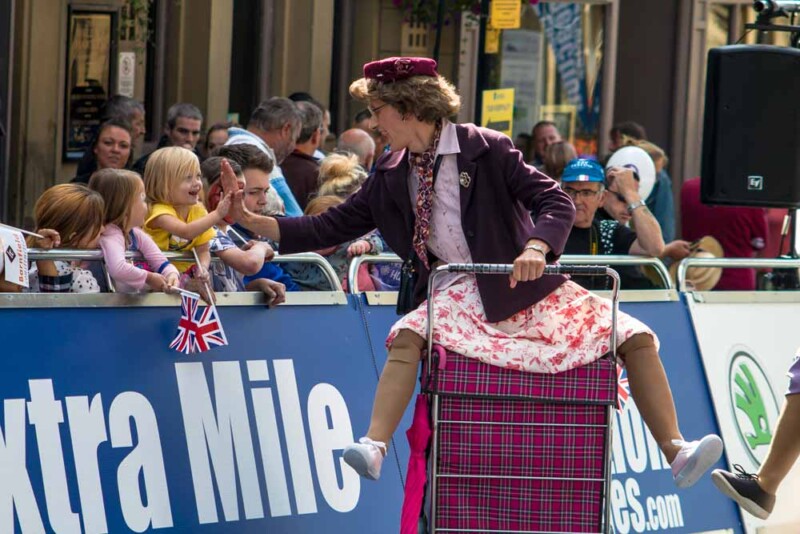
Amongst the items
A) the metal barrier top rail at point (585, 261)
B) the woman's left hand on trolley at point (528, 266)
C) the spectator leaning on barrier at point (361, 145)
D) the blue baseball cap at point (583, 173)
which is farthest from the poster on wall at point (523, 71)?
the woman's left hand on trolley at point (528, 266)

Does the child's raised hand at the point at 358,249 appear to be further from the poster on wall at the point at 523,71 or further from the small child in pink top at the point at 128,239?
the poster on wall at the point at 523,71

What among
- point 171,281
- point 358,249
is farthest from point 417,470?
point 358,249

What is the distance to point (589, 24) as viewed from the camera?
61.1 feet

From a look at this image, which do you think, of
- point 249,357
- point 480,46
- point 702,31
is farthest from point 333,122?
point 249,357

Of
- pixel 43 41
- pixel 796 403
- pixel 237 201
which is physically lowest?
pixel 796 403

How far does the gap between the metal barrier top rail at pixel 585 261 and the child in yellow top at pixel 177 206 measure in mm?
777

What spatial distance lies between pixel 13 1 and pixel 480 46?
6.24 m

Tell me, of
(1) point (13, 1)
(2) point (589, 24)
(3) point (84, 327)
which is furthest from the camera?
(2) point (589, 24)

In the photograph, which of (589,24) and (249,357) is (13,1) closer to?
(249,357)

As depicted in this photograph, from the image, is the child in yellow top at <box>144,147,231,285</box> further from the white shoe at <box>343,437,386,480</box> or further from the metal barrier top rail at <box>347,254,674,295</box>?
Answer: the white shoe at <box>343,437,386,480</box>

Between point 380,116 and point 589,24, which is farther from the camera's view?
point 589,24

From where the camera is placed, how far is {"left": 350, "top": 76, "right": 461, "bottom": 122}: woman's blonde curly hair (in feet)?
19.8

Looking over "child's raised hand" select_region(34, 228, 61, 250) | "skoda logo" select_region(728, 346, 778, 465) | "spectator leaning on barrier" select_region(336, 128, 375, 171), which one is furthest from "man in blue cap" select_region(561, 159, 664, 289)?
"child's raised hand" select_region(34, 228, 61, 250)

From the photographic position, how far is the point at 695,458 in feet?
19.6
